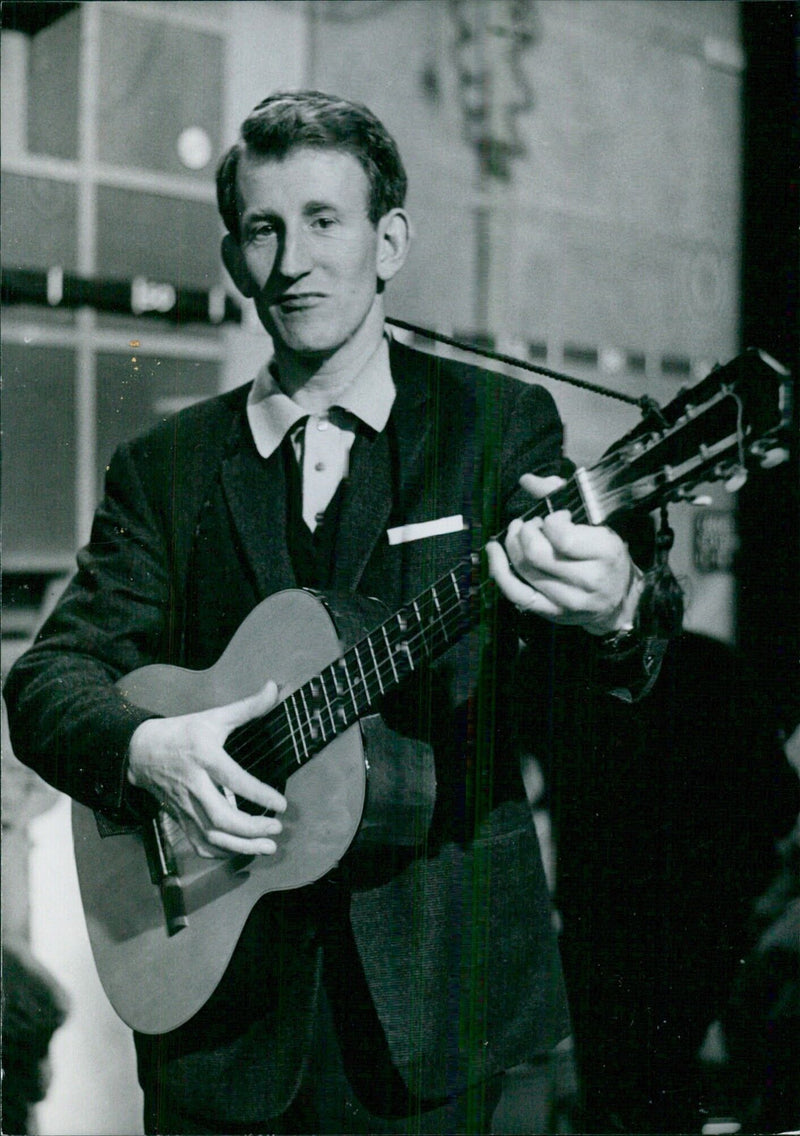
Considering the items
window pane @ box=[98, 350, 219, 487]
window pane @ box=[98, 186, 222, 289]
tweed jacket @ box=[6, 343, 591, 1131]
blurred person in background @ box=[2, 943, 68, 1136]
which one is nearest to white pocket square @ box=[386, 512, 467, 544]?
tweed jacket @ box=[6, 343, 591, 1131]

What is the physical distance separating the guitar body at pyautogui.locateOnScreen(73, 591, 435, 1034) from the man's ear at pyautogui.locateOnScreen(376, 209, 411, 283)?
0.55 m

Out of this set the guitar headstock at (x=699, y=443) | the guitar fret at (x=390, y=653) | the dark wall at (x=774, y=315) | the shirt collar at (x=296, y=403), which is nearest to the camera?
the guitar headstock at (x=699, y=443)

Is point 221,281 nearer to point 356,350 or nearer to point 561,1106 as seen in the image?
point 356,350

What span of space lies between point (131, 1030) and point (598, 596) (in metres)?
1.20

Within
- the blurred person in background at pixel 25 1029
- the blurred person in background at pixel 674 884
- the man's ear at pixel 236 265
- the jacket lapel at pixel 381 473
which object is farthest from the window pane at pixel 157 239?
the blurred person in background at pixel 25 1029

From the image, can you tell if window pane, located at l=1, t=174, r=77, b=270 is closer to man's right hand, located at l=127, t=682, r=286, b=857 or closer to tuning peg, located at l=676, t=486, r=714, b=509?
man's right hand, located at l=127, t=682, r=286, b=857

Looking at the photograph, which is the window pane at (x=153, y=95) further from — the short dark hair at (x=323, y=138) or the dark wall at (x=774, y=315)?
the dark wall at (x=774, y=315)

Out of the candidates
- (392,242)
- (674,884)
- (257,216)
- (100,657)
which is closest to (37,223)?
(257,216)

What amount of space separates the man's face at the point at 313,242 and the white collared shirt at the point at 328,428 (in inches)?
3.0

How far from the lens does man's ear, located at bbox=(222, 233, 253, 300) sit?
1.74m

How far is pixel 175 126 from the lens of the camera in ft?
6.06

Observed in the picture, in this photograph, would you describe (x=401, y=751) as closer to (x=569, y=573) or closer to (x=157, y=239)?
(x=569, y=573)

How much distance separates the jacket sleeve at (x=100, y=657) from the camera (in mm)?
1662

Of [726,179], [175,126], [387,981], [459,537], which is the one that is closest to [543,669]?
[459,537]
